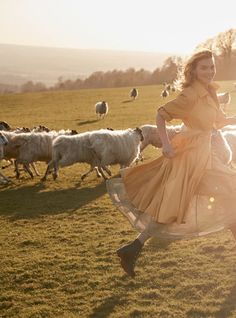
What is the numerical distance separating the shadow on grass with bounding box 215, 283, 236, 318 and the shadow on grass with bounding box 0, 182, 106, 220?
5360 mm

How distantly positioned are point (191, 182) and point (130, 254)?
1205mm

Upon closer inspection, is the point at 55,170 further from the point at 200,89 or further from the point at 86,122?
the point at 86,122

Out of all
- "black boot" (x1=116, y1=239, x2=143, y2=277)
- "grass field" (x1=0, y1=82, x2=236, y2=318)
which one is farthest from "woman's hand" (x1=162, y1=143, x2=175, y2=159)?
"grass field" (x1=0, y1=82, x2=236, y2=318)

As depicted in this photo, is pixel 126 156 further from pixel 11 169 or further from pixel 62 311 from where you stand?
pixel 62 311

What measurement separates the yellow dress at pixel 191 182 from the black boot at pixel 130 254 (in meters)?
0.26

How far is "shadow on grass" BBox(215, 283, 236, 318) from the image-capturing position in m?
5.21

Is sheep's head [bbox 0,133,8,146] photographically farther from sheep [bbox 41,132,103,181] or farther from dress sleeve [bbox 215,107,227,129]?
dress sleeve [bbox 215,107,227,129]

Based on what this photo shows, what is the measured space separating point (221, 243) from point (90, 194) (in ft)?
16.2

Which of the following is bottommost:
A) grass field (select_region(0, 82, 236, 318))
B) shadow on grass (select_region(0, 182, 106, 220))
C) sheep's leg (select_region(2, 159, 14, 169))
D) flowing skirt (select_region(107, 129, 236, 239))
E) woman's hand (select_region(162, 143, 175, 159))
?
sheep's leg (select_region(2, 159, 14, 169))


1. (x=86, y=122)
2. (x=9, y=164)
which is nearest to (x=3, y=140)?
(x=9, y=164)

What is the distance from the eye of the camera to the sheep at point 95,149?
13.1 metres

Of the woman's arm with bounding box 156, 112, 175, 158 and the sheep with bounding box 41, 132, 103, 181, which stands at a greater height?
the woman's arm with bounding box 156, 112, 175, 158

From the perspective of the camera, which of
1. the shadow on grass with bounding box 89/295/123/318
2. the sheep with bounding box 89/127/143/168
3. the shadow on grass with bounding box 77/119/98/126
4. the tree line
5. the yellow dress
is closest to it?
the shadow on grass with bounding box 89/295/123/318

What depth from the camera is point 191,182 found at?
5.54 meters
